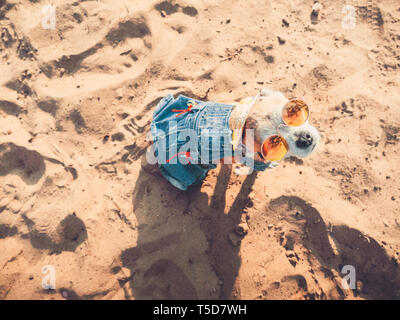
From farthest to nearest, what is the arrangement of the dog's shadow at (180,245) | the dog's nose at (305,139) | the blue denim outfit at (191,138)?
the dog's shadow at (180,245)
the blue denim outfit at (191,138)
the dog's nose at (305,139)

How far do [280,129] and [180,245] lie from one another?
Answer: 5.30 feet

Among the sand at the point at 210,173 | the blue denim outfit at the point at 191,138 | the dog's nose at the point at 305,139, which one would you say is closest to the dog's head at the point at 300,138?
the dog's nose at the point at 305,139

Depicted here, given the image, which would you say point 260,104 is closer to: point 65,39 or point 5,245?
point 65,39

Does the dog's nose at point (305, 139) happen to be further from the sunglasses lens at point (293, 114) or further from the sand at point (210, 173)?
the sand at point (210, 173)

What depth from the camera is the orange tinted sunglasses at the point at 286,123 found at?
4.52ft

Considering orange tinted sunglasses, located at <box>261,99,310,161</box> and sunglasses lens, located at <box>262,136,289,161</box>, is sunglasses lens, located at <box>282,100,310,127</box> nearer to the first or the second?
orange tinted sunglasses, located at <box>261,99,310,161</box>

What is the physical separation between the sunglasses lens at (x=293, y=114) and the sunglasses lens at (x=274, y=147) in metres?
0.11

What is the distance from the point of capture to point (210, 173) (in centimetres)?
264

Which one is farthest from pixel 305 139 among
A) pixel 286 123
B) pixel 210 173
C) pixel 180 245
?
pixel 180 245

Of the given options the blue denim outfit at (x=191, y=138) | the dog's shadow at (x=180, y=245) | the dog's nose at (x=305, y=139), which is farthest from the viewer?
the dog's shadow at (x=180, y=245)

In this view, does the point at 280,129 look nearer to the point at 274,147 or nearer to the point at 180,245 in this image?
the point at 274,147

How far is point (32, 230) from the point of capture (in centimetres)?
246

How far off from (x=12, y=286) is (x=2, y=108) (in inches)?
72.3
